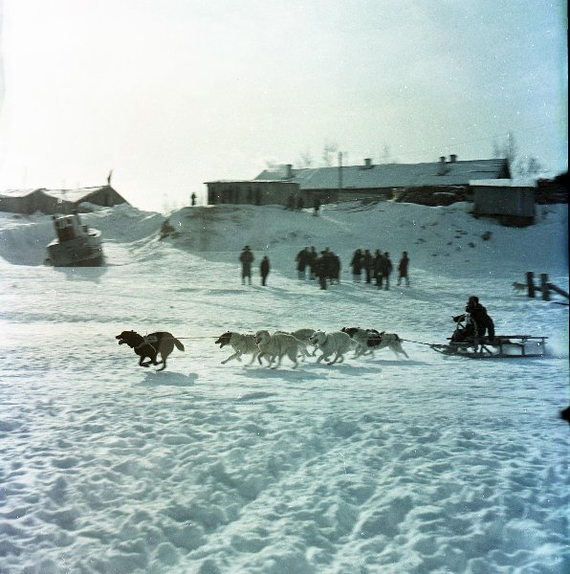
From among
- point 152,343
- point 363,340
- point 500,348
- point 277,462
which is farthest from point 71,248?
point 277,462

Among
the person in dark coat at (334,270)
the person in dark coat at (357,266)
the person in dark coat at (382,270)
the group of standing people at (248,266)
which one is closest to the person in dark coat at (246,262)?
the group of standing people at (248,266)

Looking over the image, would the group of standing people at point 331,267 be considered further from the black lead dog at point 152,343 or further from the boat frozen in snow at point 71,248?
the black lead dog at point 152,343

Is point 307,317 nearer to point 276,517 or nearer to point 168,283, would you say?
point 168,283

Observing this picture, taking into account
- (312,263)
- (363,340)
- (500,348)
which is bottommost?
(500,348)

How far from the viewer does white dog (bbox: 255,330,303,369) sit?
750 cm

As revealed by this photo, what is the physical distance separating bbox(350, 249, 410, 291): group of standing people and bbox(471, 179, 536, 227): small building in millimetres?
8275

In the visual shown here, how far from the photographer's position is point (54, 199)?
90.5ft

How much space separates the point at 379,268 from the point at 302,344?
8946 millimetres

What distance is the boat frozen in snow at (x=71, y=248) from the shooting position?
61.4 ft

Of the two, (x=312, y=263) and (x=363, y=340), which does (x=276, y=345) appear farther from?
(x=312, y=263)

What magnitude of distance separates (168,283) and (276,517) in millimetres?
12903

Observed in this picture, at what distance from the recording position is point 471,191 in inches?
999

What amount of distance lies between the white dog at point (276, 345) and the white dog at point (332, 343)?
38cm

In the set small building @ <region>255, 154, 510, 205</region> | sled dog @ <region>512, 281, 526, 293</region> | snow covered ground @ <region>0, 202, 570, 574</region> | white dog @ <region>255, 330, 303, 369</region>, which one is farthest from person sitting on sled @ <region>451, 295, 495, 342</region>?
small building @ <region>255, 154, 510, 205</region>
